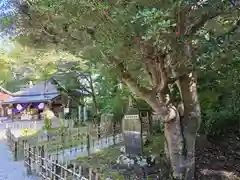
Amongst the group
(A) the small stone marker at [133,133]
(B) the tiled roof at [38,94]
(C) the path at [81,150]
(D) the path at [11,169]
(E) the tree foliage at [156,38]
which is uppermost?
(B) the tiled roof at [38,94]

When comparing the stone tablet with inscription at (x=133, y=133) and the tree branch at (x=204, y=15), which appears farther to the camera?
the stone tablet with inscription at (x=133, y=133)

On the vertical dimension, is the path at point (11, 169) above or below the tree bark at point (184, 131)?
below

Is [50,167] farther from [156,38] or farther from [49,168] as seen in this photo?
[156,38]

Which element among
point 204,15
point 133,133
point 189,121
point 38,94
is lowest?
point 133,133

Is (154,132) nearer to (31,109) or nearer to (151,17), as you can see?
(151,17)

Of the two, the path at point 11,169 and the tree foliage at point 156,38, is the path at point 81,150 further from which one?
the tree foliage at point 156,38

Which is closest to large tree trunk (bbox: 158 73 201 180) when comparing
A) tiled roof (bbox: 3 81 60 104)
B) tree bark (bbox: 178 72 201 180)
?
tree bark (bbox: 178 72 201 180)

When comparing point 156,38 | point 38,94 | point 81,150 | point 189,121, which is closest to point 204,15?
point 156,38

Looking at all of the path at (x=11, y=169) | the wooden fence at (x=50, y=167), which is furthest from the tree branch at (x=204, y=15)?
the path at (x=11, y=169)

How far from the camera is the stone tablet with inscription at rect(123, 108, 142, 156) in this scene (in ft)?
25.5

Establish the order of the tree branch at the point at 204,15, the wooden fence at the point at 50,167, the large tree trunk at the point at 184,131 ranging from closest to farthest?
1. the tree branch at the point at 204,15
2. the wooden fence at the point at 50,167
3. the large tree trunk at the point at 184,131

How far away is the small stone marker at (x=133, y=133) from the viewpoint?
7.75 metres

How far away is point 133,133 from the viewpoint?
26.0ft

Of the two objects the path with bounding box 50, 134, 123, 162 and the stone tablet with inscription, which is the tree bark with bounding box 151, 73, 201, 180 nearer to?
the stone tablet with inscription
